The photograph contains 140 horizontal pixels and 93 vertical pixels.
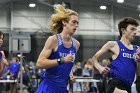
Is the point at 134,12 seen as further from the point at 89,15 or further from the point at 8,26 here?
the point at 8,26

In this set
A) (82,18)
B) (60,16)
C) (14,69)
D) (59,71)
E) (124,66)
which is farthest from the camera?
(82,18)

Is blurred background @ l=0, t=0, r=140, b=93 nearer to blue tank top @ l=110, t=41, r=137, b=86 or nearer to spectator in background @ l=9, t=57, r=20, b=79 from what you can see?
spectator in background @ l=9, t=57, r=20, b=79

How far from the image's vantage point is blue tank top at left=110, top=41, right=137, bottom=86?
516 cm

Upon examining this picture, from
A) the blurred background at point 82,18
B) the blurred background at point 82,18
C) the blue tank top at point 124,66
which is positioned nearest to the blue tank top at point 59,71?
the blue tank top at point 124,66

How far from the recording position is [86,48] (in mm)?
27953

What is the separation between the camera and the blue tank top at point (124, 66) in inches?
203

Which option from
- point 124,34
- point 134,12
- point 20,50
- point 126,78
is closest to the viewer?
point 126,78

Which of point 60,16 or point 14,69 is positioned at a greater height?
point 60,16

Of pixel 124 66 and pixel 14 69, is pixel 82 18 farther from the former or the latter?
pixel 124 66

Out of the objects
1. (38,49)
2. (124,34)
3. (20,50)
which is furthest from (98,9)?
(124,34)

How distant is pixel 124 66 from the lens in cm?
516

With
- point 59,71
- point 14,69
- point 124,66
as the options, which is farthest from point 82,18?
point 59,71

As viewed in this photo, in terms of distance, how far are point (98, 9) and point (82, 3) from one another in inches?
53.5

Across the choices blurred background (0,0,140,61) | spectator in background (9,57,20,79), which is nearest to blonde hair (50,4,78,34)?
spectator in background (9,57,20,79)
